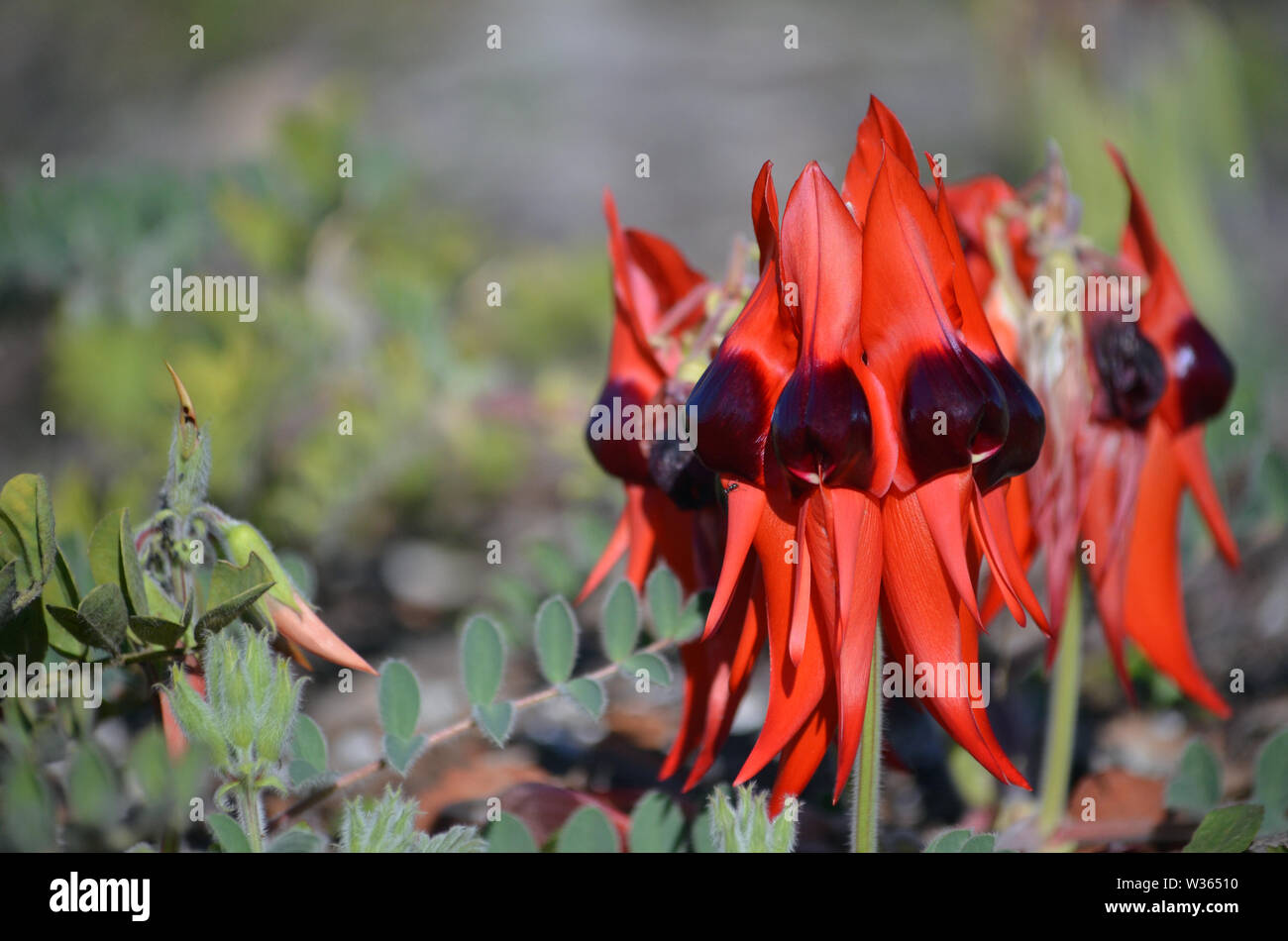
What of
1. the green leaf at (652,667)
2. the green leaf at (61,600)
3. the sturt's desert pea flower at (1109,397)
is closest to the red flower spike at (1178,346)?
the sturt's desert pea flower at (1109,397)

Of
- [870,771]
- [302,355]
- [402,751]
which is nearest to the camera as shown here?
[870,771]

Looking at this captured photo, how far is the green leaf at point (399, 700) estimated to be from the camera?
106 centimetres

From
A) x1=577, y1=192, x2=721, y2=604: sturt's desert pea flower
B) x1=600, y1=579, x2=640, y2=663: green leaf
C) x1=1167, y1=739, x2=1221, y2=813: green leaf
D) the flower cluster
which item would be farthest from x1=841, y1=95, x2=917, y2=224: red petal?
x1=1167, y1=739, x2=1221, y2=813: green leaf

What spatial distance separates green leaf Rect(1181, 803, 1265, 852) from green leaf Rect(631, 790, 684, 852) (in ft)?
1.42

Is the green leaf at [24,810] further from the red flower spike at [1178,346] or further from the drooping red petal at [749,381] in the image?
the red flower spike at [1178,346]

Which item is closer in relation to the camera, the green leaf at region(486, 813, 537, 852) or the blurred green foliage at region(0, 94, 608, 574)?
the green leaf at region(486, 813, 537, 852)

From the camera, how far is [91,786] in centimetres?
94

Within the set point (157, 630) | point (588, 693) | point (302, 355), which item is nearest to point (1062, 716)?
point (588, 693)

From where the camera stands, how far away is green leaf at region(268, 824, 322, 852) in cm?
89

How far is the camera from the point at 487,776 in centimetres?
133

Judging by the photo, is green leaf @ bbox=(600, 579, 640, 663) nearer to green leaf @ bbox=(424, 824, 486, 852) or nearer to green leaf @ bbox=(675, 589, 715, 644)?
green leaf @ bbox=(675, 589, 715, 644)

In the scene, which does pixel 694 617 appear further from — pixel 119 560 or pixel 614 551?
pixel 119 560

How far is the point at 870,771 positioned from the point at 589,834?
0.89 ft
